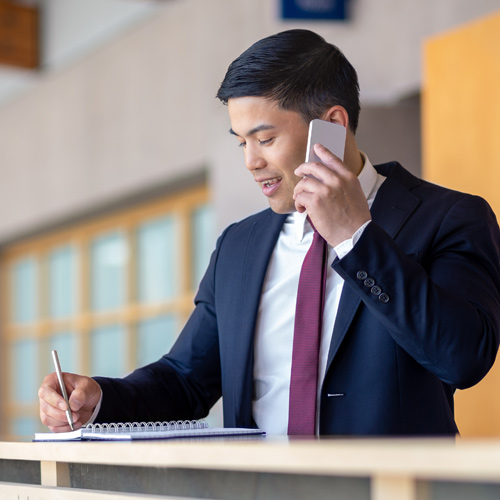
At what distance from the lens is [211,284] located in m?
2.06

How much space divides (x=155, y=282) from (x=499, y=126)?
3.62m

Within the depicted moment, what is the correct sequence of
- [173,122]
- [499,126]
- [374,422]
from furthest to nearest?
[173,122]
[499,126]
[374,422]

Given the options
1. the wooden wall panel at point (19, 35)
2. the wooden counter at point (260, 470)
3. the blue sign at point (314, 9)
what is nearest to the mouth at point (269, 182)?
the wooden counter at point (260, 470)

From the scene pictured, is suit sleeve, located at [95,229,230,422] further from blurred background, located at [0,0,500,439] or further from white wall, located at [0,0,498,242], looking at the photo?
white wall, located at [0,0,498,242]

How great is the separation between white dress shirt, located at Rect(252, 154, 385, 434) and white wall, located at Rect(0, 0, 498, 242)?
221 cm

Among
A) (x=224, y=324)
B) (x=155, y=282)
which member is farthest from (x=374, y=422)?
(x=155, y=282)

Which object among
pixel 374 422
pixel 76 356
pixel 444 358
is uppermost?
pixel 444 358

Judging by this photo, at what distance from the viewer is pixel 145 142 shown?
20.0 feet

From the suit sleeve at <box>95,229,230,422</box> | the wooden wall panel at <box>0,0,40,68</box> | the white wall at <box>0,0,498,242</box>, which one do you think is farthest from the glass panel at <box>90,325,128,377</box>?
the suit sleeve at <box>95,229,230,422</box>

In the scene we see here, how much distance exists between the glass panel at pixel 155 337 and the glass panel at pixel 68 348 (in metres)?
0.87

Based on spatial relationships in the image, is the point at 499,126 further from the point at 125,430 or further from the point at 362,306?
the point at 125,430

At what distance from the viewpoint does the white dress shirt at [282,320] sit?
1.79 m

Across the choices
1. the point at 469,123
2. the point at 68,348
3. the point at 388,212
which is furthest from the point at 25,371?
the point at 388,212

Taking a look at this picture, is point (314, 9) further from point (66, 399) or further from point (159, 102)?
point (66, 399)
